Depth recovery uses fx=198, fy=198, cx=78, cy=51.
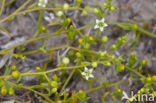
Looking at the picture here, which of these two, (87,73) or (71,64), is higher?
(87,73)

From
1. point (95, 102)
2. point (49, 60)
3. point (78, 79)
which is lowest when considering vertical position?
point (95, 102)

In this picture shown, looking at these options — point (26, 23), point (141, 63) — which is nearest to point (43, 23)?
point (26, 23)

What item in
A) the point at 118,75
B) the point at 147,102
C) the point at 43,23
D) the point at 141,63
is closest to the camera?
the point at 147,102

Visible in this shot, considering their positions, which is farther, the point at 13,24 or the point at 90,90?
the point at 13,24

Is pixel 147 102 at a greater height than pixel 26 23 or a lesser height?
lesser

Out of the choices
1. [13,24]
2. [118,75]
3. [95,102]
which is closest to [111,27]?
[118,75]

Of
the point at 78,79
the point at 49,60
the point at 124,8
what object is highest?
the point at 124,8

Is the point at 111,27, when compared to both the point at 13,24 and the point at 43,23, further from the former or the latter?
the point at 13,24

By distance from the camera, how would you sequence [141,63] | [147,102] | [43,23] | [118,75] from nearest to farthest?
[147,102], [141,63], [118,75], [43,23]

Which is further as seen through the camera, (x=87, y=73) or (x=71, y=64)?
(x=71, y=64)

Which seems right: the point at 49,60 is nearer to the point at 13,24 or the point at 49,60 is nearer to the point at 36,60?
the point at 36,60
